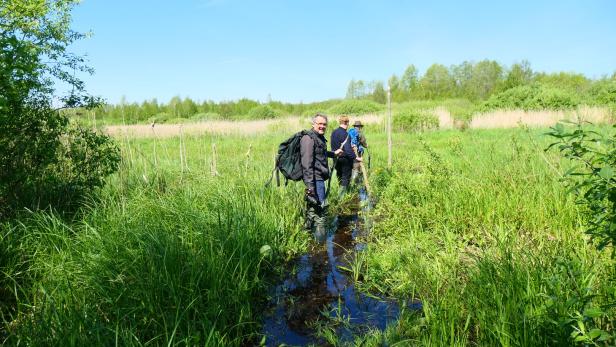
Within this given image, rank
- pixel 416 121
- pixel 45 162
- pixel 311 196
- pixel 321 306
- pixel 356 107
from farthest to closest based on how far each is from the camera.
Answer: pixel 356 107 < pixel 416 121 < pixel 311 196 < pixel 45 162 < pixel 321 306

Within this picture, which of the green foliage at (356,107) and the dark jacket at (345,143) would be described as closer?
the dark jacket at (345,143)

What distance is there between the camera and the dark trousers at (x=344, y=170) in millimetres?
8516

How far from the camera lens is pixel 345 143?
8.31 meters

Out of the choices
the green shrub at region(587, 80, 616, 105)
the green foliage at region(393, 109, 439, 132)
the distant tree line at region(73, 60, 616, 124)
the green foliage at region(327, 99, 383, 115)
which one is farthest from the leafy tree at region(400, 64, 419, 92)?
the green foliage at region(393, 109, 439, 132)

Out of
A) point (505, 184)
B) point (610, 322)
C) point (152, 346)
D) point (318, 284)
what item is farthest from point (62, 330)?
point (505, 184)

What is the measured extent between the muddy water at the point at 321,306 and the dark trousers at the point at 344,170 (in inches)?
127

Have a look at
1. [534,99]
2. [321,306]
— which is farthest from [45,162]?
[534,99]

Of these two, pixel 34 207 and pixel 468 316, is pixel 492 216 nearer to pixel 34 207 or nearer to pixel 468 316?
pixel 468 316

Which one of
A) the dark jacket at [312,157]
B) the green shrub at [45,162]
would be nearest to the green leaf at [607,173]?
the dark jacket at [312,157]

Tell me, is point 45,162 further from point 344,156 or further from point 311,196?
point 344,156

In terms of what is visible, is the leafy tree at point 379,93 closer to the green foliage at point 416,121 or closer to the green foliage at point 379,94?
the green foliage at point 379,94

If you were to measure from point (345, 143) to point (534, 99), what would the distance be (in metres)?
30.3

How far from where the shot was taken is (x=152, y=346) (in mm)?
2783

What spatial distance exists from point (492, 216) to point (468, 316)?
283 centimetres
